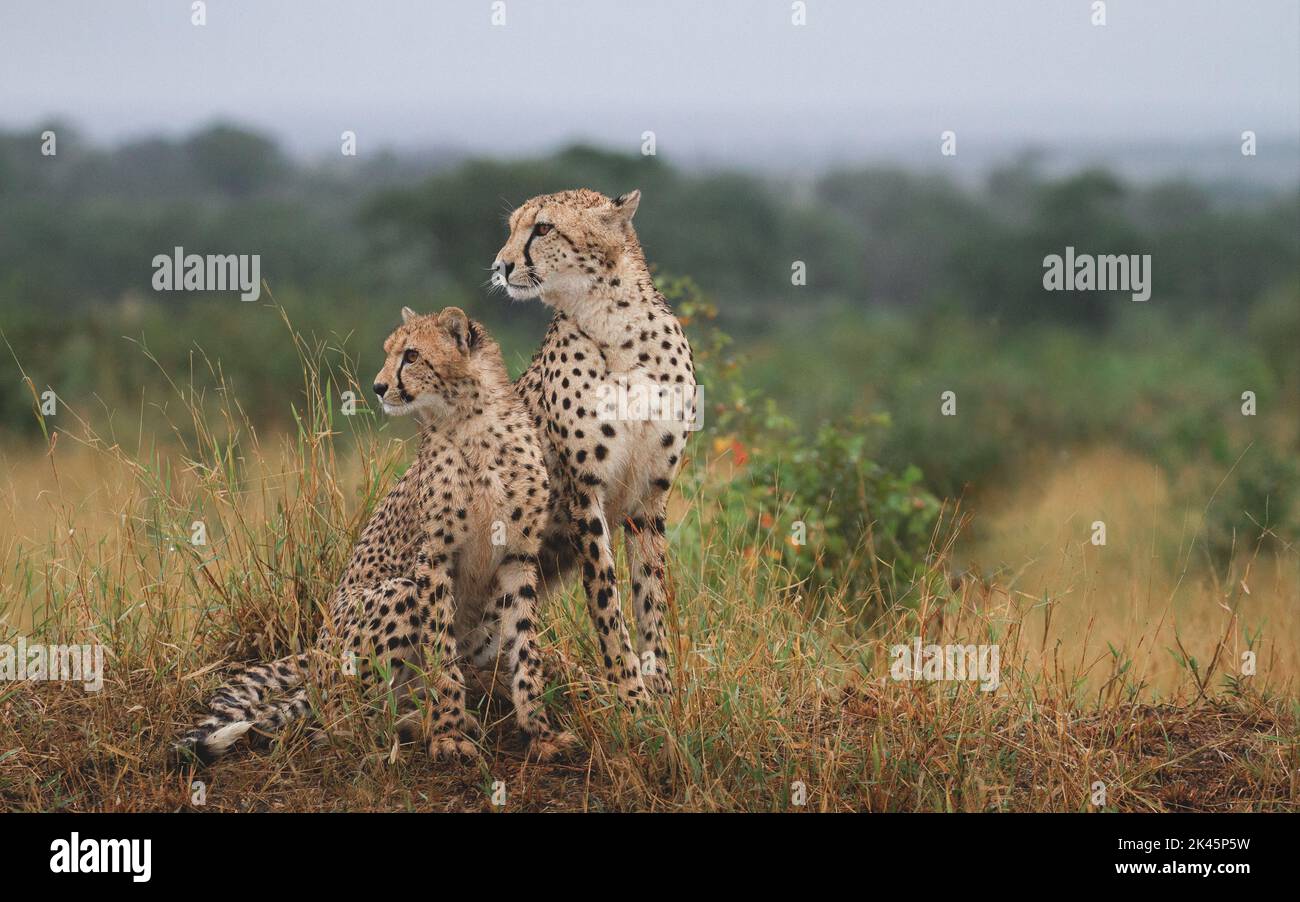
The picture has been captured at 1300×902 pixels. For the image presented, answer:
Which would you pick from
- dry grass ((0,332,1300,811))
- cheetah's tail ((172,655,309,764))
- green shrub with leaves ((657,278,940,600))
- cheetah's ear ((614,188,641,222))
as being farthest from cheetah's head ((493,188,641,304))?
green shrub with leaves ((657,278,940,600))

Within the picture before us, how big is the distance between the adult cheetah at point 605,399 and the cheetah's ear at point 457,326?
0.53ft

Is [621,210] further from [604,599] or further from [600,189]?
[600,189]

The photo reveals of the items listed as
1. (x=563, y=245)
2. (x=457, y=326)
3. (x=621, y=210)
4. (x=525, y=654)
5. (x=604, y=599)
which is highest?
(x=621, y=210)

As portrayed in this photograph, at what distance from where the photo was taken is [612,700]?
15.1ft

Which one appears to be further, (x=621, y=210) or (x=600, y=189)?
(x=600, y=189)

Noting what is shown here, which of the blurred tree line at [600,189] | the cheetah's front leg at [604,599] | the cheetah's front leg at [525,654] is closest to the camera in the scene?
the cheetah's front leg at [525,654]

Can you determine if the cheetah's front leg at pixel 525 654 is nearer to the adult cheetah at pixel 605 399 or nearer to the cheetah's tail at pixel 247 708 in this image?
the adult cheetah at pixel 605 399

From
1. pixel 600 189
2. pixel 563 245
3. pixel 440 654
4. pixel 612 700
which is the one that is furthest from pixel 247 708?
pixel 600 189

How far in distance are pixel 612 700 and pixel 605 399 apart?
3.13ft

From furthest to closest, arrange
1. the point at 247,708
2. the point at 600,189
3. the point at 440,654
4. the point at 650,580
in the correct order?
the point at 600,189 → the point at 650,580 → the point at 247,708 → the point at 440,654

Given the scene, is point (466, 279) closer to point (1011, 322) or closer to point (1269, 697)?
point (1011, 322)

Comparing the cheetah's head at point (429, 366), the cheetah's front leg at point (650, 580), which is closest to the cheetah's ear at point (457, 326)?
the cheetah's head at point (429, 366)

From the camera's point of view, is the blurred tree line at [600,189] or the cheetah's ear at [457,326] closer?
the cheetah's ear at [457,326]

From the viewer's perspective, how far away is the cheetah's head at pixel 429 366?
4438 millimetres
